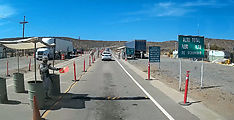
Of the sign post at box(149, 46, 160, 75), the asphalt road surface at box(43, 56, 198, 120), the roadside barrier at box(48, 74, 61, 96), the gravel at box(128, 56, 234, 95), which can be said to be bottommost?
the asphalt road surface at box(43, 56, 198, 120)

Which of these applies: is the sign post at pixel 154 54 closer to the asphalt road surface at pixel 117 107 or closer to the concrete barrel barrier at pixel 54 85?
the asphalt road surface at pixel 117 107

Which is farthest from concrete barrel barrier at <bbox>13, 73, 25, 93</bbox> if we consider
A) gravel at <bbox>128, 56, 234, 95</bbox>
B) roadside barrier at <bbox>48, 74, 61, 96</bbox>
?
gravel at <bbox>128, 56, 234, 95</bbox>

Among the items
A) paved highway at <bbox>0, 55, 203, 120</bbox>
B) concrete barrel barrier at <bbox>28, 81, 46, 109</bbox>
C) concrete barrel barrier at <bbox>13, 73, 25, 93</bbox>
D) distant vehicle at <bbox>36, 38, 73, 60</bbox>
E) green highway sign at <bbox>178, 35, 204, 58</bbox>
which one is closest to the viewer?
paved highway at <bbox>0, 55, 203, 120</bbox>

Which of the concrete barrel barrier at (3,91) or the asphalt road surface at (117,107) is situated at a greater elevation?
the concrete barrel barrier at (3,91)

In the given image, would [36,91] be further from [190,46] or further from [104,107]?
[190,46]

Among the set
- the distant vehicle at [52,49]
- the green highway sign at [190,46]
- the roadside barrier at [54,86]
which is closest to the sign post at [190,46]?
the green highway sign at [190,46]

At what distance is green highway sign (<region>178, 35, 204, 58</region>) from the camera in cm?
1132

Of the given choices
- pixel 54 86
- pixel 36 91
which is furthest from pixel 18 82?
pixel 36 91

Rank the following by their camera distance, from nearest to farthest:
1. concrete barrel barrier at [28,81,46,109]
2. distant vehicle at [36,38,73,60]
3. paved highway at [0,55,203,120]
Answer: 1. paved highway at [0,55,203,120]
2. concrete barrel barrier at [28,81,46,109]
3. distant vehicle at [36,38,73,60]

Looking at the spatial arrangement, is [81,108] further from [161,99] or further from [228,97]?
[228,97]

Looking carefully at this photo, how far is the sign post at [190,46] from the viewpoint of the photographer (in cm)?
1132

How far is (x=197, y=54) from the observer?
11.7 metres

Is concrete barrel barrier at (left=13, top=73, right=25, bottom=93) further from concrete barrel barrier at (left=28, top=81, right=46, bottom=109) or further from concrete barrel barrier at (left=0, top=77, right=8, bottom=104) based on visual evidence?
concrete barrel barrier at (left=28, top=81, right=46, bottom=109)

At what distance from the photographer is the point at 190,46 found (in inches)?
454
